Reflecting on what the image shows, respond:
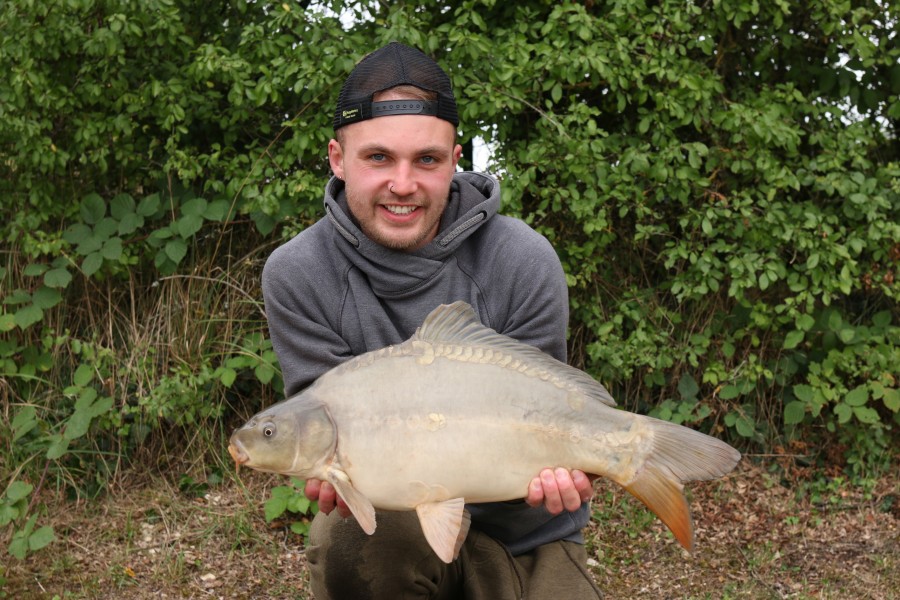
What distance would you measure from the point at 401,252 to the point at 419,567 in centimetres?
76

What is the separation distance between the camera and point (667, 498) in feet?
7.10

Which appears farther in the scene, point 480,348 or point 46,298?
point 46,298

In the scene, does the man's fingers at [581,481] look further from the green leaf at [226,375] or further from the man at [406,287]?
the green leaf at [226,375]

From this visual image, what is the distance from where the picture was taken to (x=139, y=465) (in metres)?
4.12

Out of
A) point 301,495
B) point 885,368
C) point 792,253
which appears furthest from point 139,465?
point 885,368

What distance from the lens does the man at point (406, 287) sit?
8.23 ft

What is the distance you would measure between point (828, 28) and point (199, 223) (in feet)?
8.22

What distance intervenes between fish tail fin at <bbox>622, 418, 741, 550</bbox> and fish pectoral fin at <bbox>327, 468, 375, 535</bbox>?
0.53 m

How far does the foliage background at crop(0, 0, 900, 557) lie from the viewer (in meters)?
3.92

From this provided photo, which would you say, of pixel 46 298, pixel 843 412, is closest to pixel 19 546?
pixel 46 298

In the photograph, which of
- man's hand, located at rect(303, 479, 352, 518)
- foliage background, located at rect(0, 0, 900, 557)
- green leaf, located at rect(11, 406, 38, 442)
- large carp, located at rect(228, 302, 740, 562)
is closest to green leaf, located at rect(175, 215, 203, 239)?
foliage background, located at rect(0, 0, 900, 557)

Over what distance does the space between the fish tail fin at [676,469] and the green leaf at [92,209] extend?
2.76 m

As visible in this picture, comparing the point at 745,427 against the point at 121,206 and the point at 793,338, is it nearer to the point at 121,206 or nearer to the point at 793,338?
the point at 793,338

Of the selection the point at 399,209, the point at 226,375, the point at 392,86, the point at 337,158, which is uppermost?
the point at 392,86
